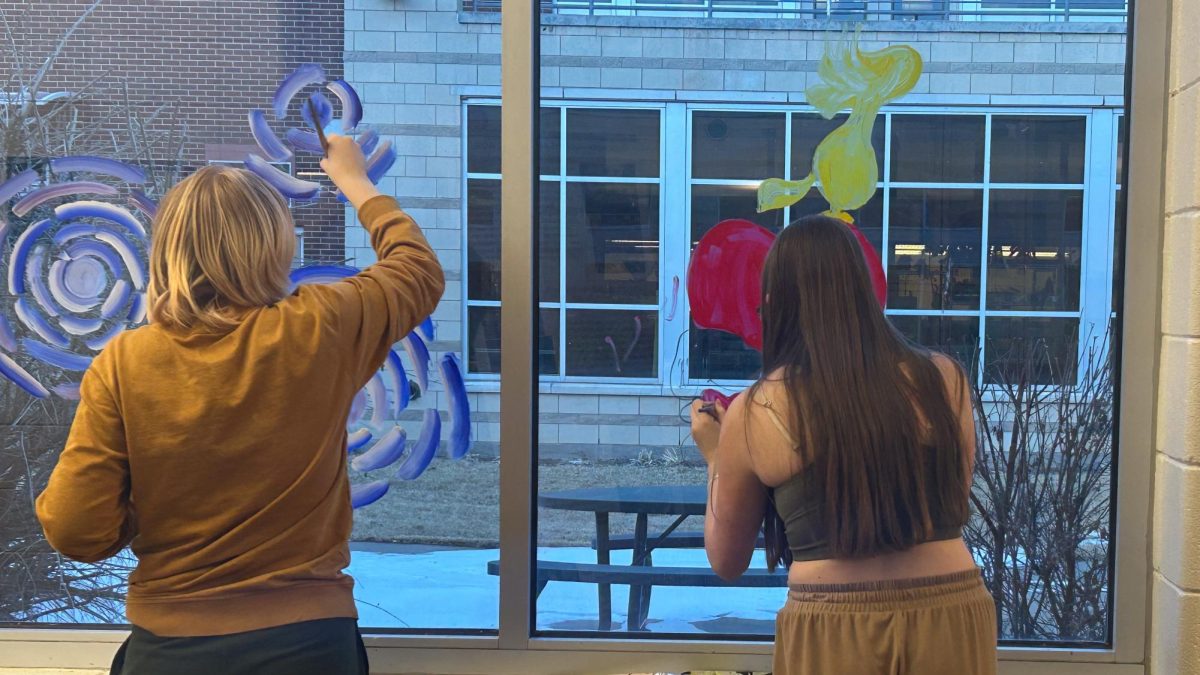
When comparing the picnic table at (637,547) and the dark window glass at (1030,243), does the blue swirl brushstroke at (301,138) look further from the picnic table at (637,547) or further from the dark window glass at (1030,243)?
the dark window glass at (1030,243)

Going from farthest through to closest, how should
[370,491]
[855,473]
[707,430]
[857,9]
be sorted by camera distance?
[370,491], [857,9], [707,430], [855,473]

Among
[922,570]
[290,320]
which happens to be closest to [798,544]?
[922,570]

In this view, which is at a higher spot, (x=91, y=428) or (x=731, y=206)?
(x=731, y=206)

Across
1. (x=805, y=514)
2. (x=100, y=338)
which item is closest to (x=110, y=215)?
(x=100, y=338)

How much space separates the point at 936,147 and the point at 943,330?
493 millimetres

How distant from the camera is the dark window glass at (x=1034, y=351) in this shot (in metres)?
2.79

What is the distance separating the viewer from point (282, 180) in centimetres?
278

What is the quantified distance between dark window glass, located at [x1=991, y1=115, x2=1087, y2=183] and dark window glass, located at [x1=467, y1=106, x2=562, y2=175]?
1.19 meters

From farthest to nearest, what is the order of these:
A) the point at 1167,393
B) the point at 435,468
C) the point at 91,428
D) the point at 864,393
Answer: the point at 435,468, the point at 1167,393, the point at 864,393, the point at 91,428

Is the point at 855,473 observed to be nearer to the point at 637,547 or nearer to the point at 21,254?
the point at 637,547

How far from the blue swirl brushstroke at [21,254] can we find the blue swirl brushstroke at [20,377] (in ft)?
0.64

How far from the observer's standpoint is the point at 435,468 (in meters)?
2.84

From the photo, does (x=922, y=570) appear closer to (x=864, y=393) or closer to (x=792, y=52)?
(x=864, y=393)

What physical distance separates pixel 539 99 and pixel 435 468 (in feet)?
3.45
